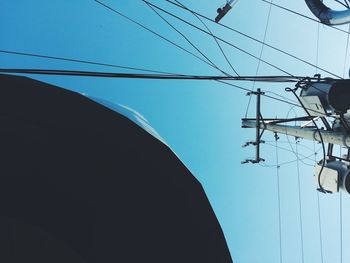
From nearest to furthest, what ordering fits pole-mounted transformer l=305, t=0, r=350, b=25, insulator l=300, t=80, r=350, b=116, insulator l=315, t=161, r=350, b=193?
insulator l=300, t=80, r=350, b=116 < insulator l=315, t=161, r=350, b=193 < pole-mounted transformer l=305, t=0, r=350, b=25

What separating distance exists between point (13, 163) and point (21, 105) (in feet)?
1.92

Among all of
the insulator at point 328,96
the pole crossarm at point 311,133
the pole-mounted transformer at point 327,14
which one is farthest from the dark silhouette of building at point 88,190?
the pole-mounted transformer at point 327,14

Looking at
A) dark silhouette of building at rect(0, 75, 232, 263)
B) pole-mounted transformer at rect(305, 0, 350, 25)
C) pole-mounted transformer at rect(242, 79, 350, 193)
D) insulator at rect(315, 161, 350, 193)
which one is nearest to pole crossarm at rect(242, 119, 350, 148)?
pole-mounted transformer at rect(242, 79, 350, 193)

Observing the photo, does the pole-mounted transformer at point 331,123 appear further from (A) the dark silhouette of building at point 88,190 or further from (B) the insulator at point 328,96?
(A) the dark silhouette of building at point 88,190

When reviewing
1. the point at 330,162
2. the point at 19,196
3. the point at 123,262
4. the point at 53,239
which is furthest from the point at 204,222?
the point at 330,162

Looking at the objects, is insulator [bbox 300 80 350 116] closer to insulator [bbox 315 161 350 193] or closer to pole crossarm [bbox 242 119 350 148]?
pole crossarm [bbox 242 119 350 148]

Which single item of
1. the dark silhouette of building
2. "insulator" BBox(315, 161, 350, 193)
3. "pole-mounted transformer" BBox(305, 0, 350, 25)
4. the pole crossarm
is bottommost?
the dark silhouette of building

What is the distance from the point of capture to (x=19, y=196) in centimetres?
303

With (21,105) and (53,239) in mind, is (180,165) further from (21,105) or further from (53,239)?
(21,105)

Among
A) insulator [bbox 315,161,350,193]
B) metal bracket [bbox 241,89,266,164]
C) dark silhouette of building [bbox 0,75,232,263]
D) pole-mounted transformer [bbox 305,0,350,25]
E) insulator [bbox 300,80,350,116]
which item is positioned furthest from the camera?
metal bracket [bbox 241,89,266,164]

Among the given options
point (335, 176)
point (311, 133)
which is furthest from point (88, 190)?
point (311, 133)

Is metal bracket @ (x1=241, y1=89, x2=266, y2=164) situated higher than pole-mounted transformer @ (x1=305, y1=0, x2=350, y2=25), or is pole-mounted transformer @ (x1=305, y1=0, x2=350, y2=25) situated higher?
pole-mounted transformer @ (x1=305, y1=0, x2=350, y2=25)

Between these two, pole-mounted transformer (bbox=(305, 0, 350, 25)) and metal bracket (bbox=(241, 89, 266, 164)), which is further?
metal bracket (bbox=(241, 89, 266, 164))

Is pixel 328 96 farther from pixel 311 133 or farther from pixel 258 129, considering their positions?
pixel 258 129
